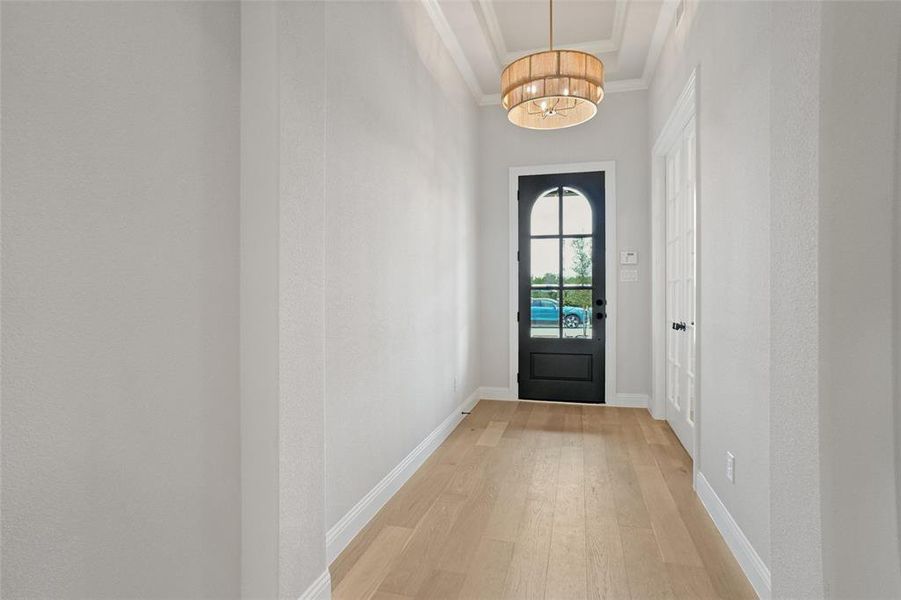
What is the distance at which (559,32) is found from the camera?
4070 mm

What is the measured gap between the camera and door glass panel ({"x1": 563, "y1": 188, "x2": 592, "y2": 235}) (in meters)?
4.77

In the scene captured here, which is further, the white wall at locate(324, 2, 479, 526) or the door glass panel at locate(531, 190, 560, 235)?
the door glass panel at locate(531, 190, 560, 235)

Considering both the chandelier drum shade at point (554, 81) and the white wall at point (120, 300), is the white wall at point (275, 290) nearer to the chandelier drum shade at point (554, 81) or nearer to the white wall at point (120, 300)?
the white wall at point (120, 300)

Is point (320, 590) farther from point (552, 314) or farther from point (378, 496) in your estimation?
point (552, 314)

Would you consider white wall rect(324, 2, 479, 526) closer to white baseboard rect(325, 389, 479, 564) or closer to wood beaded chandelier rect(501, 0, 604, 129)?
white baseboard rect(325, 389, 479, 564)

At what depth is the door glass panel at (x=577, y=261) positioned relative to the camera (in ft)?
15.7

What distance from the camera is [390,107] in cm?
271

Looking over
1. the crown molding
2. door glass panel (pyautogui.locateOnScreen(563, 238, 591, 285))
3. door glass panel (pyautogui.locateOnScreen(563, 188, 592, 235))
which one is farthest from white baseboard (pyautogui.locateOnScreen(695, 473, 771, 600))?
the crown molding

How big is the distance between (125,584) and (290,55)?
4.94 ft

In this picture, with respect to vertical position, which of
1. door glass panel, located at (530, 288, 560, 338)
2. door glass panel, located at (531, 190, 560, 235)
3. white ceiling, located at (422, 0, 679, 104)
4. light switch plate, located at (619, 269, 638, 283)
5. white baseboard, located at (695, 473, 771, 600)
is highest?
white ceiling, located at (422, 0, 679, 104)

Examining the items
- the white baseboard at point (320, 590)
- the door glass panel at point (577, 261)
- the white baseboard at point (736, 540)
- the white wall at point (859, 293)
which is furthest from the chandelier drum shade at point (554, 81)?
the white baseboard at point (320, 590)

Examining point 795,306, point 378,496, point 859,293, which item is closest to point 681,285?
point 378,496

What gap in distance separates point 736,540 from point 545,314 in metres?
3.00

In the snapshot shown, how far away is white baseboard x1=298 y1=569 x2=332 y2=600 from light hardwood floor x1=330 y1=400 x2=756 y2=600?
0.09 m
